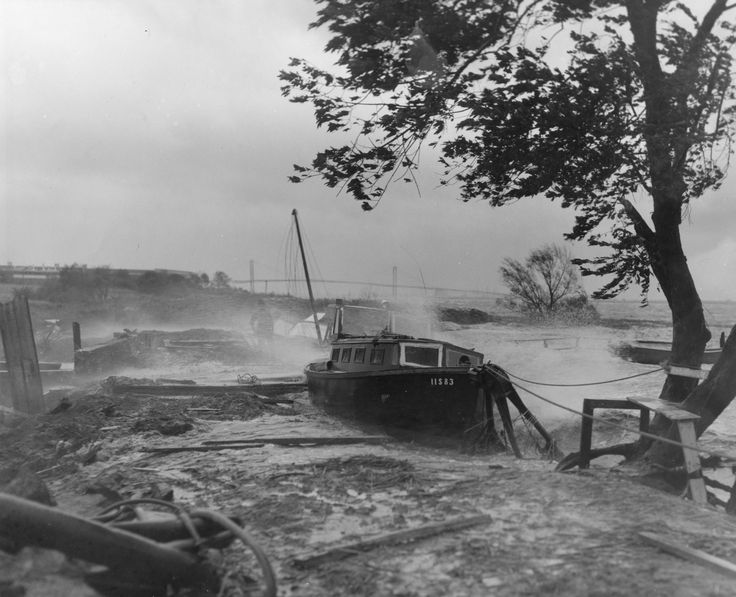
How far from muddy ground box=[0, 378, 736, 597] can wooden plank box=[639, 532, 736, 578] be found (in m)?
0.07

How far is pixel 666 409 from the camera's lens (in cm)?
749

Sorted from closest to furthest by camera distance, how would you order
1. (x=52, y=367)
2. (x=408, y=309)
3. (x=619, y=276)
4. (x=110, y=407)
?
(x=619, y=276) → (x=110, y=407) → (x=52, y=367) → (x=408, y=309)

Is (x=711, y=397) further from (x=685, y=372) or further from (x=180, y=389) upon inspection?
(x=180, y=389)

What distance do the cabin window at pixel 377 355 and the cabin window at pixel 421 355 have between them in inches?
19.9

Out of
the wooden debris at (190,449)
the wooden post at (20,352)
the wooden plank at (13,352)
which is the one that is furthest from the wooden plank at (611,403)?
the wooden plank at (13,352)

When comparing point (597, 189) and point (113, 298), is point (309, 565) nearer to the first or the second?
point (597, 189)

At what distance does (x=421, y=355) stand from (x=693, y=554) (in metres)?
10.5

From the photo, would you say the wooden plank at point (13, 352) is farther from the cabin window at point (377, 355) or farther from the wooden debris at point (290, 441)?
the cabin window at point (377, 355)

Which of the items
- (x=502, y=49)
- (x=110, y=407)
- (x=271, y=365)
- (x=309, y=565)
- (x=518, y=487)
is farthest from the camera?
(x=271, y=365)

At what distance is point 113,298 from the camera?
64.8 meters

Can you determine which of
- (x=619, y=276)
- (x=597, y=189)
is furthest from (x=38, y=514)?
(x=619, y=276)

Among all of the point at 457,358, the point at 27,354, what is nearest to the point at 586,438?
the point at 457,358

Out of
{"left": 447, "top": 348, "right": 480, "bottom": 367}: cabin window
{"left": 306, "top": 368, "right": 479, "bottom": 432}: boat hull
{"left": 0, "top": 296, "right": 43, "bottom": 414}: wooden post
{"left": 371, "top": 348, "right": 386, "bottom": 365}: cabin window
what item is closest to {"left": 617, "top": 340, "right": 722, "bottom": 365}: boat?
{"left": 447, "top": 348, "right": 480, "bottom": 367}: cabin window

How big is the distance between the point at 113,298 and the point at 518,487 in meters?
64.0
